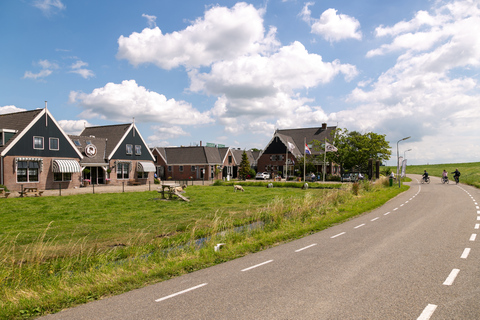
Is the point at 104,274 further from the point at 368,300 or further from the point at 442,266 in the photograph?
the point at 442,266

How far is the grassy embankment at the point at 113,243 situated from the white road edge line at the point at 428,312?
4.73 m

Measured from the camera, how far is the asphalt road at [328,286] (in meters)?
5.05

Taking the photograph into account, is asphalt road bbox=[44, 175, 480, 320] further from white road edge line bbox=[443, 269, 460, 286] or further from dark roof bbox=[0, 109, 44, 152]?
dark roof bbox=[0, 109, 44, 152]

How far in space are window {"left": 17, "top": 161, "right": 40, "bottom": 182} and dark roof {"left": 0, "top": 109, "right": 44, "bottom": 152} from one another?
271 cm

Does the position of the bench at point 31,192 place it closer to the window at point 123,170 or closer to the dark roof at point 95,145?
the dark roof at point 95,145

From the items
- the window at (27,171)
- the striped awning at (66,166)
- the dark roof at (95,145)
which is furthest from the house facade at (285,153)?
the window at (27,171)

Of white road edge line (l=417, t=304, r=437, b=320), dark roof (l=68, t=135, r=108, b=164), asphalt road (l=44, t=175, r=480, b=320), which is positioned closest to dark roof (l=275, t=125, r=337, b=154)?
dark roof (l=68, t=135, r=108, b=164)

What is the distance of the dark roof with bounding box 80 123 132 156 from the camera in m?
43.2

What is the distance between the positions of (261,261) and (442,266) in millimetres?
4075

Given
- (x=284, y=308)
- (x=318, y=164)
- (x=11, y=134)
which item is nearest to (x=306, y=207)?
(x=284, y=308)

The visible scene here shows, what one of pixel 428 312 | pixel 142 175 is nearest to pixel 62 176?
pixel 142 175

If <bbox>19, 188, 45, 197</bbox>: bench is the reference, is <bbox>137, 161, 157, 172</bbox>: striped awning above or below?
above

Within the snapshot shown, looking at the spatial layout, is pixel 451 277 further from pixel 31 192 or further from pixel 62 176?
pixel 62 176

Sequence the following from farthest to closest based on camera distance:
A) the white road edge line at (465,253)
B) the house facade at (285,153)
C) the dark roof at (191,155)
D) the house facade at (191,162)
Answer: the house facade at (285,153) < the dark roof at (191,155) < the house facade at (191,162) < the white road edge line at (465,253)
